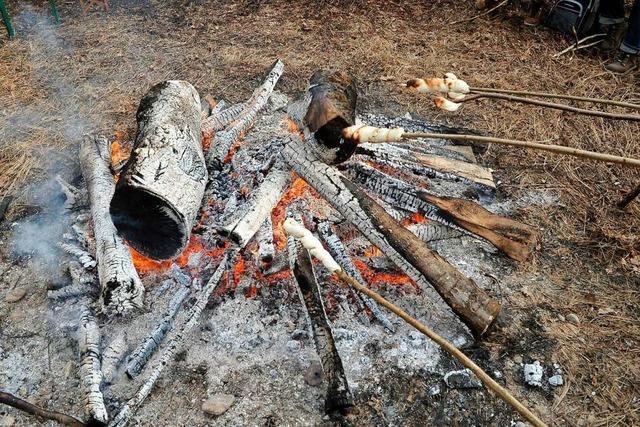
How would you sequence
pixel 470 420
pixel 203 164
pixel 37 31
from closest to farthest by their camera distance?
pixel 470 420
pixel 203 164
pixel 37 31

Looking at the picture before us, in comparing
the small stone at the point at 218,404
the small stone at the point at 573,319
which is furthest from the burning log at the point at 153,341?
the small stone at the point at 573,319

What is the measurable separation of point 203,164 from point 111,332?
1.30 meters

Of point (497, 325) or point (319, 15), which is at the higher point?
point (319, 15)

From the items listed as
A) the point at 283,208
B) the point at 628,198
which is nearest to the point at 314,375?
the point at 283,208

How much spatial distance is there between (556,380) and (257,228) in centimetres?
207

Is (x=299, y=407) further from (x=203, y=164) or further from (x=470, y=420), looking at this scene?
(x=203, y=164)

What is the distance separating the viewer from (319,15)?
637 centimetres

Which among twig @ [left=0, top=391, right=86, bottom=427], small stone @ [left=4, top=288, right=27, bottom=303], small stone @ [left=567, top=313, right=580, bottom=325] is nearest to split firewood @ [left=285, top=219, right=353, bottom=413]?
twig @ [left=0, top=391, right=86, bottom=427]

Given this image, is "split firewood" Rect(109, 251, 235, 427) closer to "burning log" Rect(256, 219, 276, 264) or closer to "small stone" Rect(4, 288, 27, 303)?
"burning log" Rect(256, 219, 276, 264)

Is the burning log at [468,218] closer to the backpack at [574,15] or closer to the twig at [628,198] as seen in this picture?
the twig at [628,198]

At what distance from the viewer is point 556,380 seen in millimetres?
2797

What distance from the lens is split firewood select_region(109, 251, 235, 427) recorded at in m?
2.59

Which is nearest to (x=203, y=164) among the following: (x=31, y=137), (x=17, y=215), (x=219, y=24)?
(x=17, y=215)

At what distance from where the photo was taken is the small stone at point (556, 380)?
110 inches
